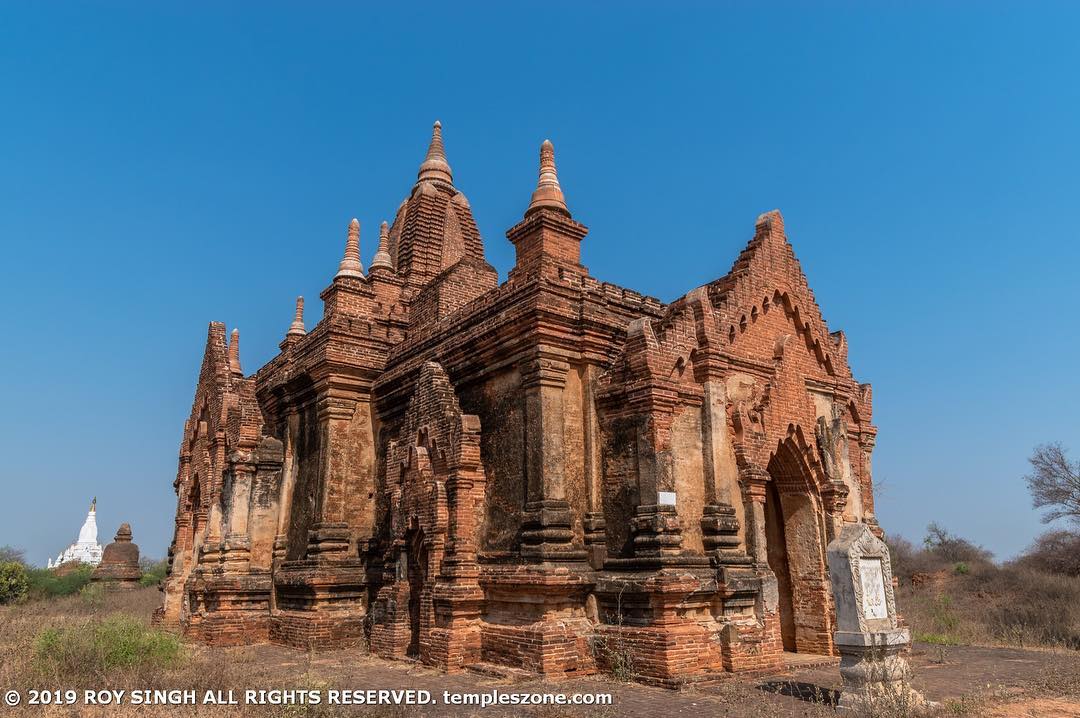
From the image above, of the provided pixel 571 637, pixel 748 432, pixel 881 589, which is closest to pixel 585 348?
pixel 748 432

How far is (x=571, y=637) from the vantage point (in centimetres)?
1021

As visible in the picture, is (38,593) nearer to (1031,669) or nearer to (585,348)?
(585,348)

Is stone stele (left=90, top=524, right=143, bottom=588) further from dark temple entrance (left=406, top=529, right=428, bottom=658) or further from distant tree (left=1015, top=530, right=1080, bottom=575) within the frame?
distant tree (left=1015, top=530, right=1080, bottom=575)

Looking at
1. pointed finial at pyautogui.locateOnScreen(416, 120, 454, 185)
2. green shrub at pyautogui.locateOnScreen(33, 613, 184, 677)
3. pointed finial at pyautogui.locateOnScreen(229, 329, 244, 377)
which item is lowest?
green shrub at pyautogui.locateOnScreen(33, 613, 184, 677)

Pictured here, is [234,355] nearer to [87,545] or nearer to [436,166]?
[436,166]

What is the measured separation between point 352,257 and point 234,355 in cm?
407

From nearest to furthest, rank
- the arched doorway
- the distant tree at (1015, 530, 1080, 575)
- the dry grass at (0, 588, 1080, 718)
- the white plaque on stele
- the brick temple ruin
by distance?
the dry grass at (0, 588, 1080, 718)
the white plaque on stele
the brick temple ruin
the arched doorway
the distant tree at (1015, 530, 1080, 575)

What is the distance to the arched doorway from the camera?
1258 centimetres

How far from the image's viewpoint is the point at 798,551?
13016mm

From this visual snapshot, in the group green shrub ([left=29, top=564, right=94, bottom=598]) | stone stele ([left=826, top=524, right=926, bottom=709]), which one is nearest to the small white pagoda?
green shrub ([left=29, top=564, right=94, bottom=598])

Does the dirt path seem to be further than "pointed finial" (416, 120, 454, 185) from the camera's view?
No

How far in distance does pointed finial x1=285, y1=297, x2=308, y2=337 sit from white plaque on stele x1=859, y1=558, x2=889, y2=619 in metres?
17.3

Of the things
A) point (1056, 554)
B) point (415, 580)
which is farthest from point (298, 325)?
point (1056, 554)

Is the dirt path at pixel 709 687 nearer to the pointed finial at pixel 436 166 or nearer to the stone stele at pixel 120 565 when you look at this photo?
the pointed finial at pixel 436 166
